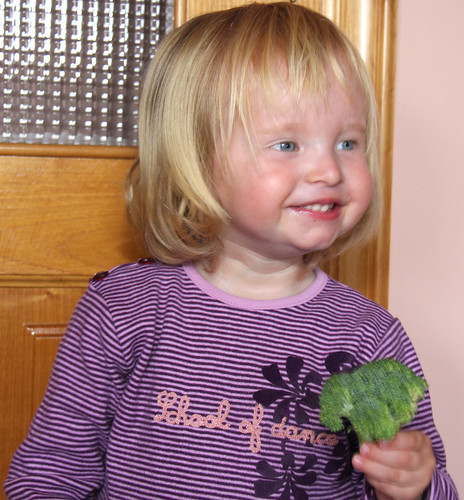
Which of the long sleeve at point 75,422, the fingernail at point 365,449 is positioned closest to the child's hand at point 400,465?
A: the fingernail at point 365,449

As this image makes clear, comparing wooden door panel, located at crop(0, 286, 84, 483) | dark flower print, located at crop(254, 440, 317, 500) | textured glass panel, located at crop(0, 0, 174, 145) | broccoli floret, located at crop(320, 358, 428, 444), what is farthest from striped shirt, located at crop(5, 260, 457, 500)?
textured glass panel, located at crop(0, 0, 174, 145)

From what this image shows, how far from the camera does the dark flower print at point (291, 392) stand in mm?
1010

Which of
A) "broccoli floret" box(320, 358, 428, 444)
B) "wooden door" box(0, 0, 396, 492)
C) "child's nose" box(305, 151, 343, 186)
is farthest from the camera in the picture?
"wooden door" box(0, 0, 396, 492)

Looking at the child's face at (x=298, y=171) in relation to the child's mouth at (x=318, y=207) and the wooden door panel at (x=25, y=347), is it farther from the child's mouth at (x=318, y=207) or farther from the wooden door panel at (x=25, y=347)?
the wooden door panel at (x=25, y=347)

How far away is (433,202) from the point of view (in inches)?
57.9

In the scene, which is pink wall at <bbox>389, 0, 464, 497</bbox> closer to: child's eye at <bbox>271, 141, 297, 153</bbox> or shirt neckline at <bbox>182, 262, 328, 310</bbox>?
shirt neckline at <bbox>182, 262, 328, 310</bbox>

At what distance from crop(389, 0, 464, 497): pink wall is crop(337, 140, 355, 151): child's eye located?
0.44 meters

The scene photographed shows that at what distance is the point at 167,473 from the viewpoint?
1006 millimetres

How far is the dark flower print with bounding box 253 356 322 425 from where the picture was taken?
1010 millimetres

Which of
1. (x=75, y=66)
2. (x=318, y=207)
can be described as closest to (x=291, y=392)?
(x=318, y=207)

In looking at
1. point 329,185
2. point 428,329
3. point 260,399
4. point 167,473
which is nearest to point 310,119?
point 329,185

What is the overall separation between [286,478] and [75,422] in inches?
11.8

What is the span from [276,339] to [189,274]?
6.6 inches

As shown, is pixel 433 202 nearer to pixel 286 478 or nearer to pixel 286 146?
pixel 286 146
